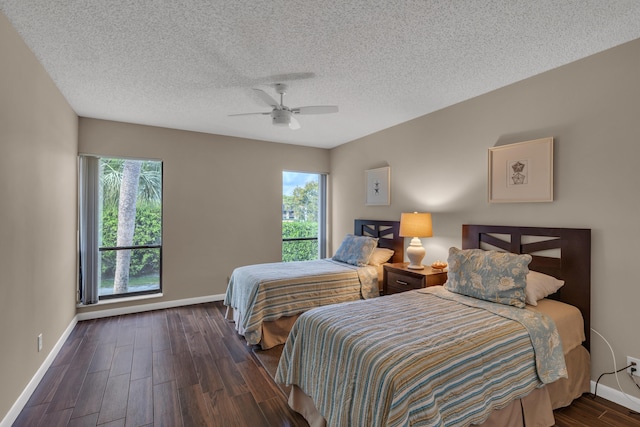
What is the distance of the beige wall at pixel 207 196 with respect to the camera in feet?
13.5

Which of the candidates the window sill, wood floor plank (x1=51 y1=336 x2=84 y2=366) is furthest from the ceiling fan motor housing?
the window sill

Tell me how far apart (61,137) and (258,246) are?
285 centimetres

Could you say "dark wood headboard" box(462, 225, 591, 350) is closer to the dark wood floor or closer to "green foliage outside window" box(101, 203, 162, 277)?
the dark wood floor

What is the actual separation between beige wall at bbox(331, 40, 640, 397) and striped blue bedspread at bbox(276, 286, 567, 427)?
67cm

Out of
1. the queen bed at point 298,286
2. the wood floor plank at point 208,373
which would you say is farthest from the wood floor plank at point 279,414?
the queen bed at point 298,286

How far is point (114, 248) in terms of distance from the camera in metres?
4.08

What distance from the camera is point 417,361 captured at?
1.48 metres

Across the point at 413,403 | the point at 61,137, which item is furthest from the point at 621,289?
the point at 61,137

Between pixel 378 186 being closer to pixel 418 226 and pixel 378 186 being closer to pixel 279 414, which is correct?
pixel 418 226

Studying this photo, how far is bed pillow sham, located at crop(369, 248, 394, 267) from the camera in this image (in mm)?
3977

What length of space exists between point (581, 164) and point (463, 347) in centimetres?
186

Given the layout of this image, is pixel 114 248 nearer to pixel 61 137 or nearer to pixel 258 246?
pixel 61 137

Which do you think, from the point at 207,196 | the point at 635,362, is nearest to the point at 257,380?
the point at 635,362

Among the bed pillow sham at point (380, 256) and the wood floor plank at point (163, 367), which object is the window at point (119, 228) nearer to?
the wood floor plank at point (163, 367)
